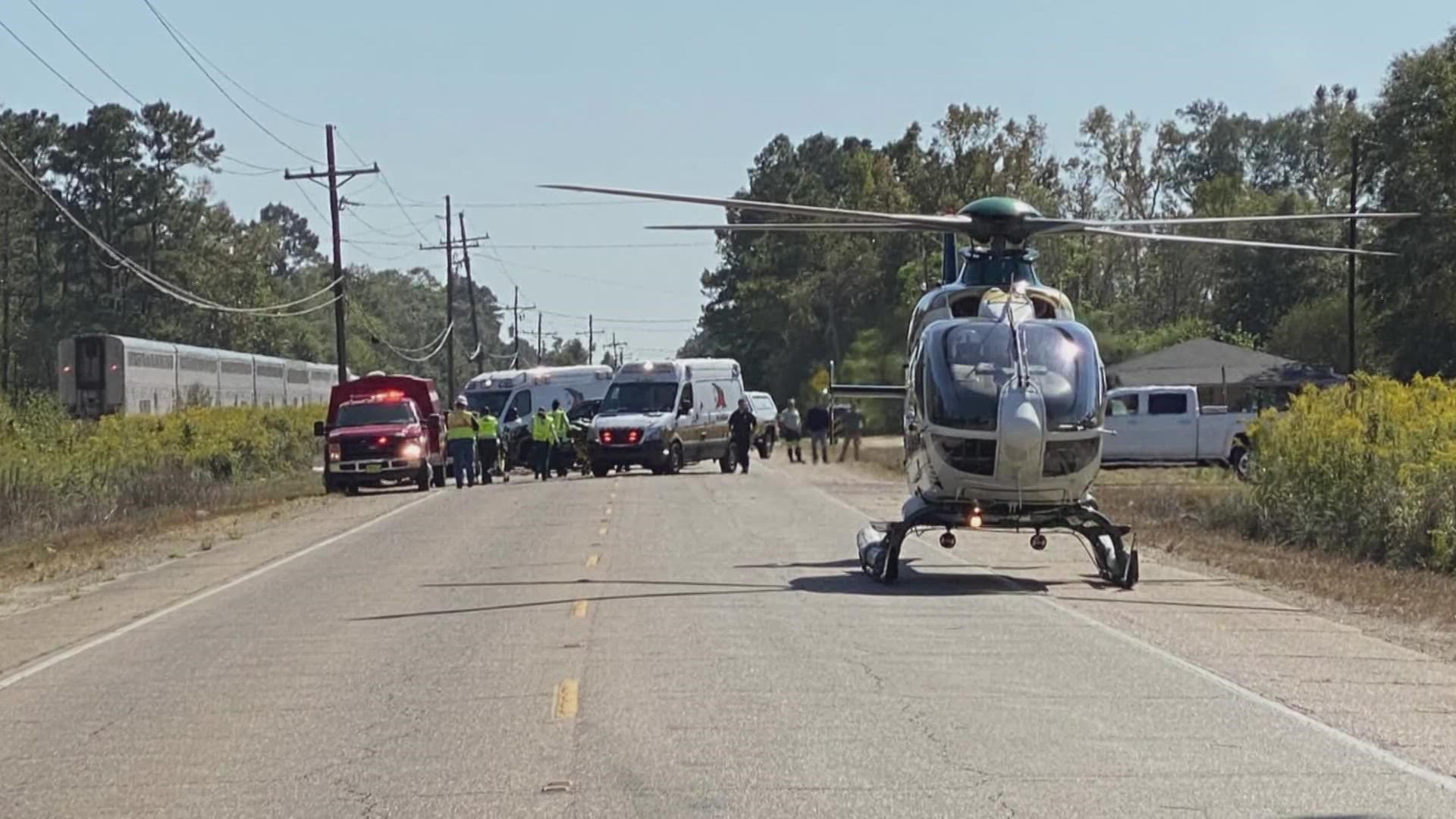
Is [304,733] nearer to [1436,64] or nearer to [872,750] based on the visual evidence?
[872,750]

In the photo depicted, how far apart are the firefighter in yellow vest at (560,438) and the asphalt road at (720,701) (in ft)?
82.0

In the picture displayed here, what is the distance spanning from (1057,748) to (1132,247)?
94902 millimetres

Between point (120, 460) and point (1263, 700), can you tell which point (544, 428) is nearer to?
point (120, 460)

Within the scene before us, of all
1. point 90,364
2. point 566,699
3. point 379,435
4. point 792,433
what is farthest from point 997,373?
point 90,364

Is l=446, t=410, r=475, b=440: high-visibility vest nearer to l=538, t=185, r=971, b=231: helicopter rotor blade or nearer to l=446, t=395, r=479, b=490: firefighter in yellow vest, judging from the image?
l=446, t=395, r=479, b=490: firefighter in yellow vest

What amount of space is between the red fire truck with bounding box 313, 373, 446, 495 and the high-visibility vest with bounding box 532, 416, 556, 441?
2587mm

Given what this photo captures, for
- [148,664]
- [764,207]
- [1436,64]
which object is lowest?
[148,664]

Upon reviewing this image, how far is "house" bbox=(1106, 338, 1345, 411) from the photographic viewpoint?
5484cm

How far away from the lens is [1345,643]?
48.1 ft

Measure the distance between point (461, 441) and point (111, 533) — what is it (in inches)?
491

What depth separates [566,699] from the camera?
1145 centimetres

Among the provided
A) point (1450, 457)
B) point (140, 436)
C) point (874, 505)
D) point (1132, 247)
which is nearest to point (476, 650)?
point (1450, 457)

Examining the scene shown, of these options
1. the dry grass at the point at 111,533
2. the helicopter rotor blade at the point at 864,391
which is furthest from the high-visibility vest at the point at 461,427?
the helicopter rotor blade at the point at 864,391

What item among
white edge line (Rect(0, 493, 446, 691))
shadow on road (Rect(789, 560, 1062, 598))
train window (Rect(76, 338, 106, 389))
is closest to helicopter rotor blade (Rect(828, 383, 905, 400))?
shadow on road (Rect(789, 560, 1062, 598))
